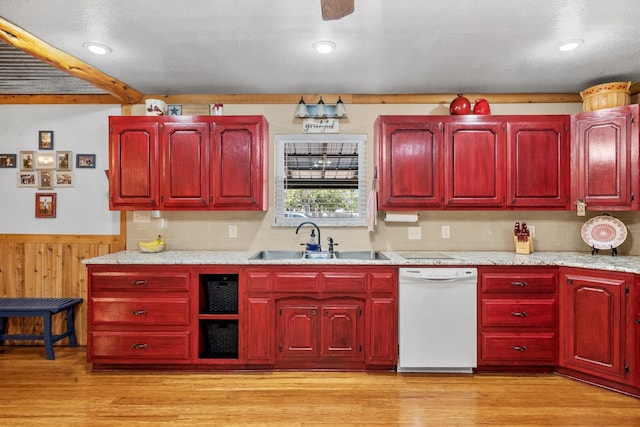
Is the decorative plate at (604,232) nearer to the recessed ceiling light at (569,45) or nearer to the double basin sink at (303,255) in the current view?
the recessed ceiling light at (569,45)

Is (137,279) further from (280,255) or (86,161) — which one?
(86,161)

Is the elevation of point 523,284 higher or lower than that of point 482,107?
lower

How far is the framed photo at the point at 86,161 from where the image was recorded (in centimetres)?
346

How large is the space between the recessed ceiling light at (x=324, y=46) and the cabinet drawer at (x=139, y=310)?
2.12 meters

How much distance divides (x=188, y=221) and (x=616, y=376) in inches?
144

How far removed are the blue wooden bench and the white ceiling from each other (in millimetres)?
2063

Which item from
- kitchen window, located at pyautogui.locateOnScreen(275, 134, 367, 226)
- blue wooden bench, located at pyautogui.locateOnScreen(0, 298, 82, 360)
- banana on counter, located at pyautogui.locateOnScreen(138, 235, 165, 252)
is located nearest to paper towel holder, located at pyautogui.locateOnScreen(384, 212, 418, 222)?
kitchen window, located at pyautogui.locateOnScreen(275, 134, 367, 226)

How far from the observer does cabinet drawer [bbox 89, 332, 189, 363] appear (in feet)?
9.17

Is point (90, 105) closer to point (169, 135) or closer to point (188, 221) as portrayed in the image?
point (169, 135)

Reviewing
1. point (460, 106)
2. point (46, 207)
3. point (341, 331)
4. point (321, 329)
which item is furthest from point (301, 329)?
point (46, 207)

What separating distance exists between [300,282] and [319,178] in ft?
3.74

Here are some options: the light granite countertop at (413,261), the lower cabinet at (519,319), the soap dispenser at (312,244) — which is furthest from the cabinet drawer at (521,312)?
the soap dispenser at (312,244)

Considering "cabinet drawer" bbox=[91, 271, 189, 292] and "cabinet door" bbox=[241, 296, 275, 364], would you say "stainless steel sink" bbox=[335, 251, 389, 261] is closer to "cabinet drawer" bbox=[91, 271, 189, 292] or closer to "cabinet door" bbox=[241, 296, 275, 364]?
"cabinet door" bbox=[241, 296, 275, 364]

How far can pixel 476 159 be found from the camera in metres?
3.08
